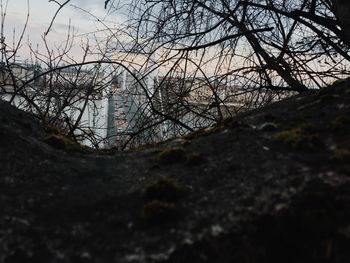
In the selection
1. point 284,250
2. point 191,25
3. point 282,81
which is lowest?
point 284,250

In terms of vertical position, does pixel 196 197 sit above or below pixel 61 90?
below

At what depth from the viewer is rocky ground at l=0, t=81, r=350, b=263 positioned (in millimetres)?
1174

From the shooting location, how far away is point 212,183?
1.50 m

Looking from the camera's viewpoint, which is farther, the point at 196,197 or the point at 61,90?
the point at 61,90

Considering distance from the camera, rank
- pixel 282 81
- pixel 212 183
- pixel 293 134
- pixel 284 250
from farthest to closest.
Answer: pixel 282 81
pixel 293 134
pixel 212 183
pixel 284 250

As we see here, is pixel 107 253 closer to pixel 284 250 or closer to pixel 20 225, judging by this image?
pixel 20 225

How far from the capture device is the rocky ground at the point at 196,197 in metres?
1.17

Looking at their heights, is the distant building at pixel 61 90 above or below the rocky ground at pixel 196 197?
above

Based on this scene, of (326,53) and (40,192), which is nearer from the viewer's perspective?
(40,192)

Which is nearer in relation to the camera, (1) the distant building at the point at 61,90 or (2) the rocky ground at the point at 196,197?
(2) the rocky ground at the point at 196,197

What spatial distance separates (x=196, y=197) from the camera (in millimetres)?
1431

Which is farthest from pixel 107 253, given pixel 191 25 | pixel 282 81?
pixel 282 81

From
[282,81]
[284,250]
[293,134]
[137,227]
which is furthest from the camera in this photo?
[282,81]

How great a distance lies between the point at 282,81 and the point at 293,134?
4.44 m
